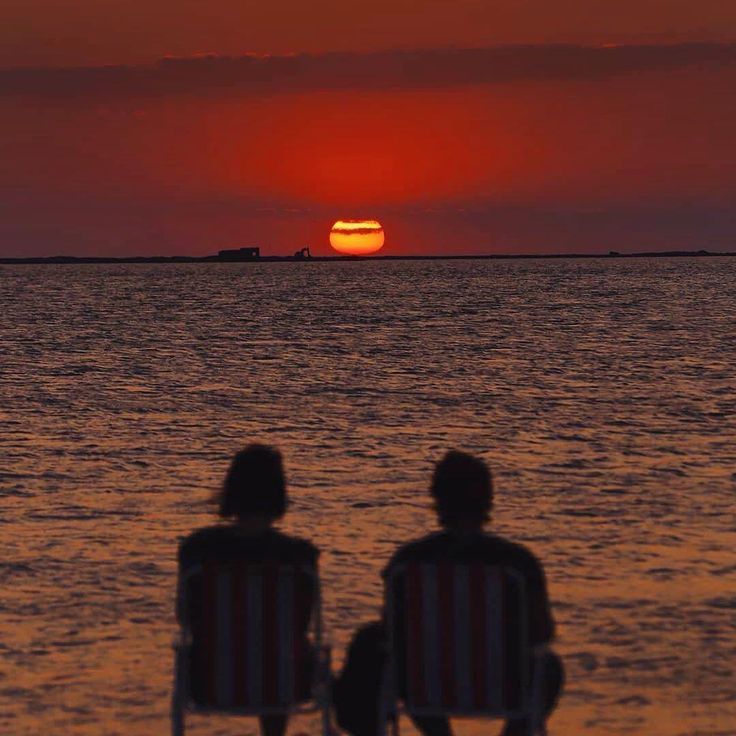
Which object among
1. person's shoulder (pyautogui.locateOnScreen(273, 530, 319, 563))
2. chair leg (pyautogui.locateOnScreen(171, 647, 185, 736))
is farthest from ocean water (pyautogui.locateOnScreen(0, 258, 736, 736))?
person's shoulder (pyautogui.locateOnScreen(273, 530, 319, 563))

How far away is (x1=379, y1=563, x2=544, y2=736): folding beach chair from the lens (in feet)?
17.4

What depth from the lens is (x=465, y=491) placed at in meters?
5.27

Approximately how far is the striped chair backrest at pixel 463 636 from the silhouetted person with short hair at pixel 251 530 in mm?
455

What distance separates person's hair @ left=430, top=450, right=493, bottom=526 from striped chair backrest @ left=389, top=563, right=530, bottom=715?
18 cm

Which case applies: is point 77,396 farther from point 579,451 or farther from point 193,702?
point 193,702

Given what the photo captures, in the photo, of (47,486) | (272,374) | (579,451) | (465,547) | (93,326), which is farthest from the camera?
(93,326)

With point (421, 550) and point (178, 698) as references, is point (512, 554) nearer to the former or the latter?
point (421, 550)

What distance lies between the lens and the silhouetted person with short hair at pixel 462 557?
5277mm

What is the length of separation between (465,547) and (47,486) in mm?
10891

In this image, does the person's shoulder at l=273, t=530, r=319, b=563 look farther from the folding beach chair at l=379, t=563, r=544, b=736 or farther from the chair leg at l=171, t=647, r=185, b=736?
the chair leg at l=171, t=647, r=185, b=736

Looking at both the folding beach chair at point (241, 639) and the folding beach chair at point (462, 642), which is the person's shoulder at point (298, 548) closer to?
the folding beach chair at point (241, 639)

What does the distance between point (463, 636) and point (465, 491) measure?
54cm

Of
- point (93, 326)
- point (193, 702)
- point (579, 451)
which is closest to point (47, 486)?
point (579, 451)

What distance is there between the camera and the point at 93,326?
222 feet
